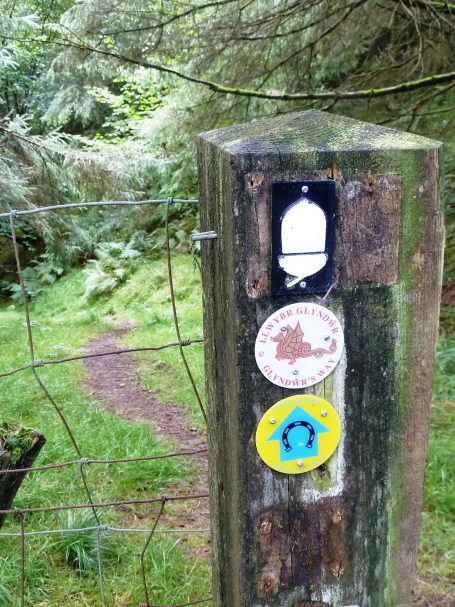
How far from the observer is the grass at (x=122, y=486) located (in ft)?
7.82

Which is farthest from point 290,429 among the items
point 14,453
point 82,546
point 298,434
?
point 82,546

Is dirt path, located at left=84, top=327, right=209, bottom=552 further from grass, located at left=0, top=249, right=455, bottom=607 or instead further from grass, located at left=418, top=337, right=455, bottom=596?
grass, located at left=418, top=337, right=455, bottom=596

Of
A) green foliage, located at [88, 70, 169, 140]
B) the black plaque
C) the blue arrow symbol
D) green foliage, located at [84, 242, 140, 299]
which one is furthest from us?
green foliage, located at [88, 70, 169, 140]

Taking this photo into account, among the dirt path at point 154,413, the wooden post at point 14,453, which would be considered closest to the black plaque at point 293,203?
the wooden post at point 14,453

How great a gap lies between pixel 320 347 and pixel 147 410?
145 inches

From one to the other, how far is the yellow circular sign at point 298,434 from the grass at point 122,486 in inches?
63.3

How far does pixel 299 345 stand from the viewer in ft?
3.26

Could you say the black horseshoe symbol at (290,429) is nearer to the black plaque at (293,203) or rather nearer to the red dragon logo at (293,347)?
the red dragon logo at (293,347)

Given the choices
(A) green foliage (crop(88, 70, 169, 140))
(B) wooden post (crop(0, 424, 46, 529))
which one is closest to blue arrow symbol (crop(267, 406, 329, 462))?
(B) wooden post (crop(0, 424, 46, 529))

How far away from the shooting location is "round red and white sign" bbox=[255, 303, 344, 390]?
3.19ft

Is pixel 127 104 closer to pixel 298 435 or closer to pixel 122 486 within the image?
pixel 122 486

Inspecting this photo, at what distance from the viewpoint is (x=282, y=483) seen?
106 cm

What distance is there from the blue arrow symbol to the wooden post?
140 centimetres

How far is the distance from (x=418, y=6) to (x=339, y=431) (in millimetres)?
3503
